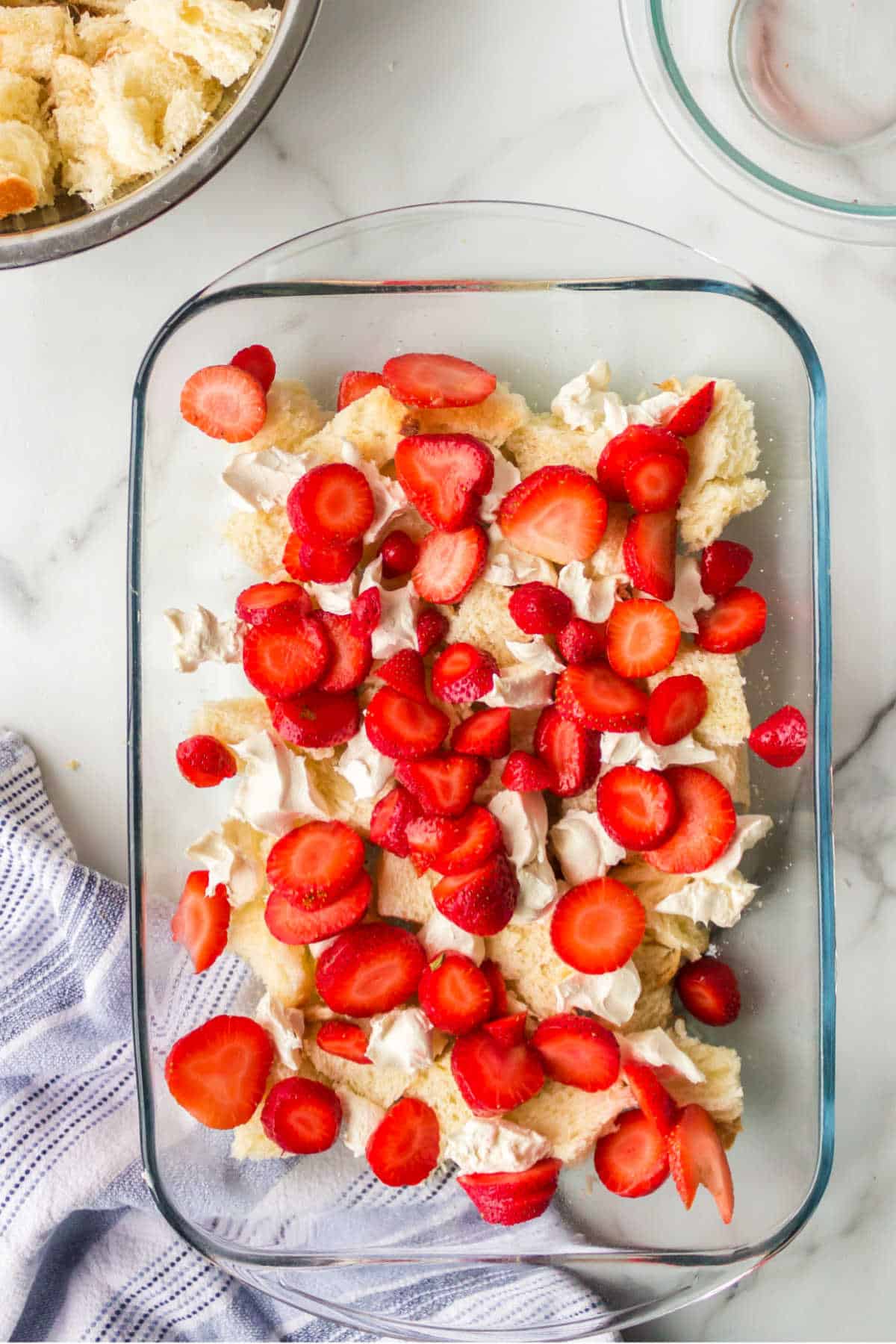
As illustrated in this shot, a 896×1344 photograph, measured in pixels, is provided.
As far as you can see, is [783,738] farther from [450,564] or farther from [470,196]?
[470,196]

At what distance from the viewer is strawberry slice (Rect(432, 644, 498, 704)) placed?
0.98 metres

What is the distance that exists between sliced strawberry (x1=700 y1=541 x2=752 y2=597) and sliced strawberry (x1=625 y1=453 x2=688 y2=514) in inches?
3.1

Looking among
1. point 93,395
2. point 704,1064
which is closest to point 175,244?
point 93,395

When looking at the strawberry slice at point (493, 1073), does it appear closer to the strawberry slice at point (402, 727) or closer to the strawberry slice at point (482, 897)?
the strawberry slice at point (482, 897)

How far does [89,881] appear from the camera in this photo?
111 cm

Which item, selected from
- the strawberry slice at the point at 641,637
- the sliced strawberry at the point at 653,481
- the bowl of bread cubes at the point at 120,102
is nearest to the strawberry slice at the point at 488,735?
the strawberry slice at the point at 641,637

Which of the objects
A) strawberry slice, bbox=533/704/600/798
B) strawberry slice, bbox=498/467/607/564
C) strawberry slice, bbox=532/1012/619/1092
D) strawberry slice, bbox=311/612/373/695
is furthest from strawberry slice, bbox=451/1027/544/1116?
strawberry slice, bbox=498/467/607/564

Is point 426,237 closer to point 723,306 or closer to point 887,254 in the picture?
point 723,306

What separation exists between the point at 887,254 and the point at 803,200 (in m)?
0.11

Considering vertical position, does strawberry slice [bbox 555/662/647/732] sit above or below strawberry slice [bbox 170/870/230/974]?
above

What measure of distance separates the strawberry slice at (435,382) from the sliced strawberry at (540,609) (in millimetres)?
181

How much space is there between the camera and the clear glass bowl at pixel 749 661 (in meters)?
1.04

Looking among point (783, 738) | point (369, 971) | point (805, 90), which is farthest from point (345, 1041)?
point (805, 90)

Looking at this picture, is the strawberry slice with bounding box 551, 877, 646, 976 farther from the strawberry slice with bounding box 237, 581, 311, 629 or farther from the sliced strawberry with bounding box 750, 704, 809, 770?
the strawberry slice with bounding box 237, 581, 311, 629
